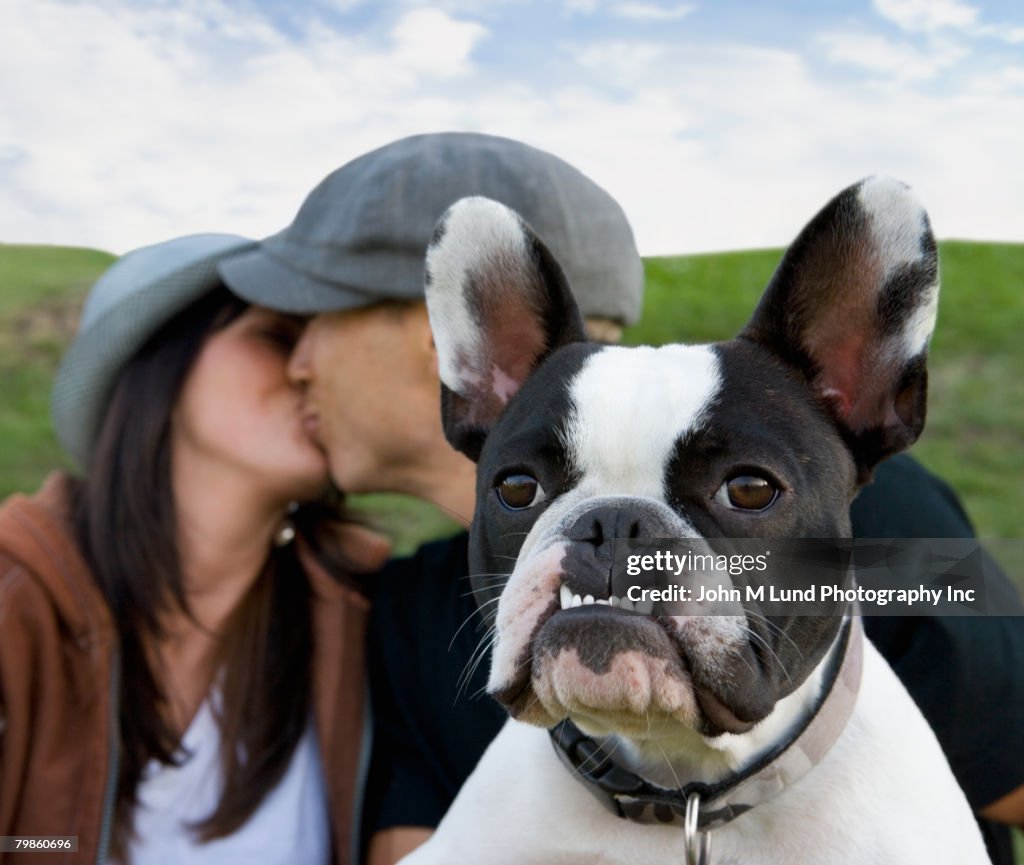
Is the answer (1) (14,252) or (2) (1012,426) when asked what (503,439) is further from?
(1) (14,252)

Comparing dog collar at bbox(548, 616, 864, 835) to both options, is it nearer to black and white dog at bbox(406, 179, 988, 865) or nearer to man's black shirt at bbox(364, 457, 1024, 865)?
black and white dog at bbox(406, 179, 988, 865)

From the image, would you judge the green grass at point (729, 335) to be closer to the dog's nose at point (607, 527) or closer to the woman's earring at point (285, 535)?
the woman's earring at point (285, 535)

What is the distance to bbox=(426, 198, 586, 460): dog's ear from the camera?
69.4 inches

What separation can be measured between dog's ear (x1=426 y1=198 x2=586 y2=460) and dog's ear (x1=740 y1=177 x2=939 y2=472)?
323 mm

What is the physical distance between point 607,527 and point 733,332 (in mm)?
5754

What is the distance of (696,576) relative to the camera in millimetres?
1391

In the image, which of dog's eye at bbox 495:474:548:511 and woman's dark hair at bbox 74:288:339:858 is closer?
dog's eye at bbox 495:474:548:511

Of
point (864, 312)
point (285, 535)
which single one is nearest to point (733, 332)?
point (285, 535)

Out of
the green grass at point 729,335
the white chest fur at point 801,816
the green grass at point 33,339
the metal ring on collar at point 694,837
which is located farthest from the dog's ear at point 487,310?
the green grass at point 33,339

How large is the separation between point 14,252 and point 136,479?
20.0 ft

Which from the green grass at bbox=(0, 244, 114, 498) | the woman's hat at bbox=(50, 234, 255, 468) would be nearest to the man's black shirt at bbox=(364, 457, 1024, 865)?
the woman's hat at bbox=(50, 234, 255, 468)

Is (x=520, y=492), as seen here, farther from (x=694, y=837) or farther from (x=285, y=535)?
(x=285, y=535)

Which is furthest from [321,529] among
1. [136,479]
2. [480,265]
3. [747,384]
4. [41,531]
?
[747,384]

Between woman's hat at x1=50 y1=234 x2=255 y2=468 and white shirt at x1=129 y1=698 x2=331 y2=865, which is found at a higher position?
woman's hat at x1=50 y1=234 x2=255 y2=468
